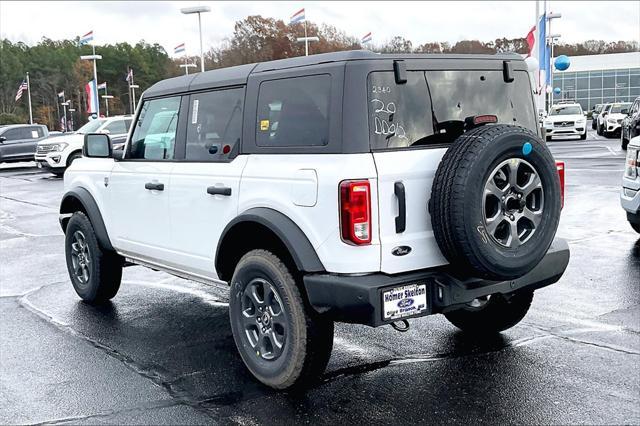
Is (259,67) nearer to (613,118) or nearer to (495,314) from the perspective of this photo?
(495,314)

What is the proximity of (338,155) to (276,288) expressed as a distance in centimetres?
90

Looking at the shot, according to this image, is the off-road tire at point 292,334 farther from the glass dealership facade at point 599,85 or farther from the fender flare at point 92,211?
the glass dealership facade at point 599,85

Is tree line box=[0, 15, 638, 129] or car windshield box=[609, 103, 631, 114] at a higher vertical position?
tree line box=[0, 15, 638, 129]

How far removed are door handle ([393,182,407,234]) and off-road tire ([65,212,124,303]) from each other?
3.49 m

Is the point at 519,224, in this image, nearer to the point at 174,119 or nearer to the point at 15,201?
the point at 174,119

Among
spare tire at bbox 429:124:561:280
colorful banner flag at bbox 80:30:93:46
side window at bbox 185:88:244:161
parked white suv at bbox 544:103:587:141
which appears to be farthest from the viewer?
colorful banner flag at bbox 80:30:93:46

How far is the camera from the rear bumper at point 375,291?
Answer: 3775 millimetres

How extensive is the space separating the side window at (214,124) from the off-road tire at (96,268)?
5.94 ft

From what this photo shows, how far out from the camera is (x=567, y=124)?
32906mm

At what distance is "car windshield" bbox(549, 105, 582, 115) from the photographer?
3350 cm

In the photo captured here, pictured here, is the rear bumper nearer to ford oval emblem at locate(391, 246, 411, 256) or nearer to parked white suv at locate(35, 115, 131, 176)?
ford oval emblem at locate(391, 246, 411, 256)

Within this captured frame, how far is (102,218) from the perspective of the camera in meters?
6.29

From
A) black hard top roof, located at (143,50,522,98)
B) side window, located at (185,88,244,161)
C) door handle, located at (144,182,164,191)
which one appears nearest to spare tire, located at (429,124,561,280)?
black hard top roof, located at (143,50,522,98)

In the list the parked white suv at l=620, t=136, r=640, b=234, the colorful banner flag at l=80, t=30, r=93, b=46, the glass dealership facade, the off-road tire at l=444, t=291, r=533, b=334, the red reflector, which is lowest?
the off-road tire at l=444, t=291, r=533, b=334
